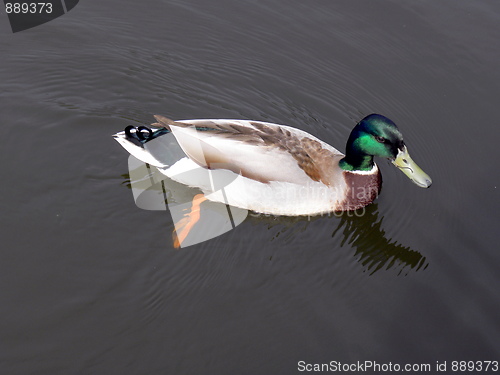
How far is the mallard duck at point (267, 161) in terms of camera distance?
6.52m

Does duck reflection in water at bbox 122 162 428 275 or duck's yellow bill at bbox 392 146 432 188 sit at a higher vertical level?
duck's yellow bill at bbox 392 146 432 188

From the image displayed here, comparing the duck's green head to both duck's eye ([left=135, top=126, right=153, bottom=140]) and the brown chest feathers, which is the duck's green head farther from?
duck's eye ([left=135, top=126, right=153, bottom=140])

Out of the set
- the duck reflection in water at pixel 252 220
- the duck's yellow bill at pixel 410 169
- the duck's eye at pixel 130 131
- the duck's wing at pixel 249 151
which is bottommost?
the duck reflection in water at pixel 252 220

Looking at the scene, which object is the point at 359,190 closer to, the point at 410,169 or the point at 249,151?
the point at 410,169

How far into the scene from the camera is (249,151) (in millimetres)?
6527

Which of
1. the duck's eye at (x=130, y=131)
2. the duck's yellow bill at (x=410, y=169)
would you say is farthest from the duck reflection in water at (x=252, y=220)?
the duck's yellow bill at (x=410, y=169)

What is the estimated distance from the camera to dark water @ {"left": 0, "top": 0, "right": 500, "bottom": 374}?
5.38 metres

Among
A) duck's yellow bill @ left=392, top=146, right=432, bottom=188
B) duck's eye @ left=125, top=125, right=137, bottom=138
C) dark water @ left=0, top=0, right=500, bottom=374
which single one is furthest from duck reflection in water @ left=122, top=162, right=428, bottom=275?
duck's yellow bill @ left=392, top=146, right=432, bottom=188

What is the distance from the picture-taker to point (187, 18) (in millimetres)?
8930

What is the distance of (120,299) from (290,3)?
551 centimetres

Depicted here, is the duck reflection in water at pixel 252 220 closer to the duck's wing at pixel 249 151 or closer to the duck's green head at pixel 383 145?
the duck's wing at pixel 249 151

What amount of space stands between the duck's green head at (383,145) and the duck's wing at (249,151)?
451mm

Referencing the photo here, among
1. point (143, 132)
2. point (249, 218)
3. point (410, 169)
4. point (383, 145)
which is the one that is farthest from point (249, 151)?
point (410, 169)

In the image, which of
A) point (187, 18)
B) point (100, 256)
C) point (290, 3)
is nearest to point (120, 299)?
point (100, 256)
